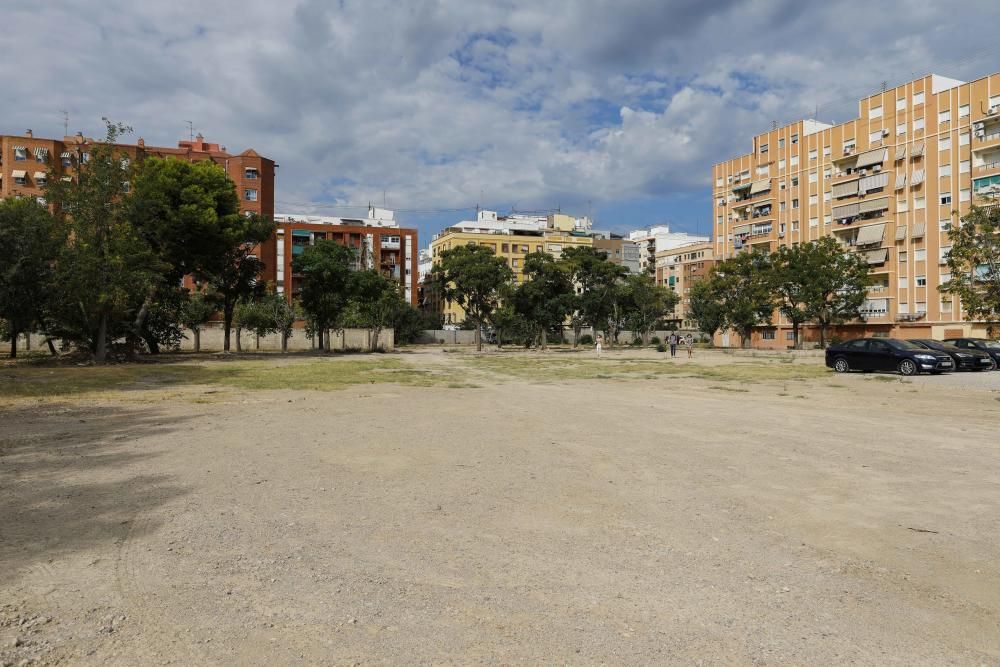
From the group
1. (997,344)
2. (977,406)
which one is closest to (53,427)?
(977,406)

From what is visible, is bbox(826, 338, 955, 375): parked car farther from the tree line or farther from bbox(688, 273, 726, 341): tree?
bbox(688, 273, 726, 341): tree

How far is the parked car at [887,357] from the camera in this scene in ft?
86.7

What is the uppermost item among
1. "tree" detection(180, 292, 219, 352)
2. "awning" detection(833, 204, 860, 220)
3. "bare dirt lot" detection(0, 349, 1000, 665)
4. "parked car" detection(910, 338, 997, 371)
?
"awning" detection(833, 204, 860, 220)

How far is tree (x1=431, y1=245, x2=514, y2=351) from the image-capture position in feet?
187

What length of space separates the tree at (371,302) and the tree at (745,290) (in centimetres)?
3537

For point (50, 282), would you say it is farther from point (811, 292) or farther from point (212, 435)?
point (811, 292)

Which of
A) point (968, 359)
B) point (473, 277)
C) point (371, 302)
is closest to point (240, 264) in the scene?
point (371, 302)

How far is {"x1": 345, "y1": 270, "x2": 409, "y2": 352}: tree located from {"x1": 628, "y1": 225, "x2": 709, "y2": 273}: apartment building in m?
84.4

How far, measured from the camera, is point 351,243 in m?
106

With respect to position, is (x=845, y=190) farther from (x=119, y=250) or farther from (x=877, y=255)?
(x=119, y=250)

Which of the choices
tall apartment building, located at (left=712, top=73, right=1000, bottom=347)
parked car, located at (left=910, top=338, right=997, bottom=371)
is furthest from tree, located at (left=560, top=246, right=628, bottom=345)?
parked car, located at (left=910, top=338, right=997, bottom=371)

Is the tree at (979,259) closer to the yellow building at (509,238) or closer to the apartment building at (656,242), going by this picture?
the yellow building at (509,238)

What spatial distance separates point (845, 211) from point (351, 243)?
226 feet

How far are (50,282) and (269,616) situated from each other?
→ 3182 centimetres
